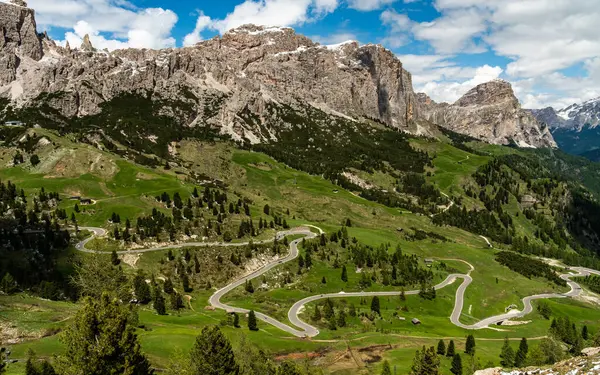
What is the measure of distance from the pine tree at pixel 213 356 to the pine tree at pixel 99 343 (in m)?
8.57

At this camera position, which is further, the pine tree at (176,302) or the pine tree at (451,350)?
the pine tree at (176,302)

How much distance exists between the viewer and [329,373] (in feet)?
262

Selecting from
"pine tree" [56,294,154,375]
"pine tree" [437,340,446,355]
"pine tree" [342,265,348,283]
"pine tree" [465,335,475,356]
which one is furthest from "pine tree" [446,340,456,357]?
"pine tree" [56,294,154,375]

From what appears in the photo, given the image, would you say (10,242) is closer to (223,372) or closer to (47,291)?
(47,291)

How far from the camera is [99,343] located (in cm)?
4225

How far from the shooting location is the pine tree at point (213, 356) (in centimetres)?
5069

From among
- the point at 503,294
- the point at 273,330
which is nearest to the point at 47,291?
the point at 273,330

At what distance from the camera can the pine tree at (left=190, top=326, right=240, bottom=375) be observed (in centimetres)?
5069

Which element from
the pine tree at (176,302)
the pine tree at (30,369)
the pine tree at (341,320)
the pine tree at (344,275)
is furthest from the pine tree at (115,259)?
the pine tree at (30,369)

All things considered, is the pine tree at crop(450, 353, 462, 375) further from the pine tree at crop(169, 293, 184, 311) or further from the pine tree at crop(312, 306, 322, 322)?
the pine tree at crop(169, 293, 184, 311)

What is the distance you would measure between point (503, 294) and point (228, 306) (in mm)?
106406

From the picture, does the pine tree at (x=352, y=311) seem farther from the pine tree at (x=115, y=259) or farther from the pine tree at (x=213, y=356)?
the pine tree at (x=213, y=356)

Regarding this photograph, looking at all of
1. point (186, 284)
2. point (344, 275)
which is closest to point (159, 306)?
point (186, 284)

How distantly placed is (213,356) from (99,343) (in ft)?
45.3
